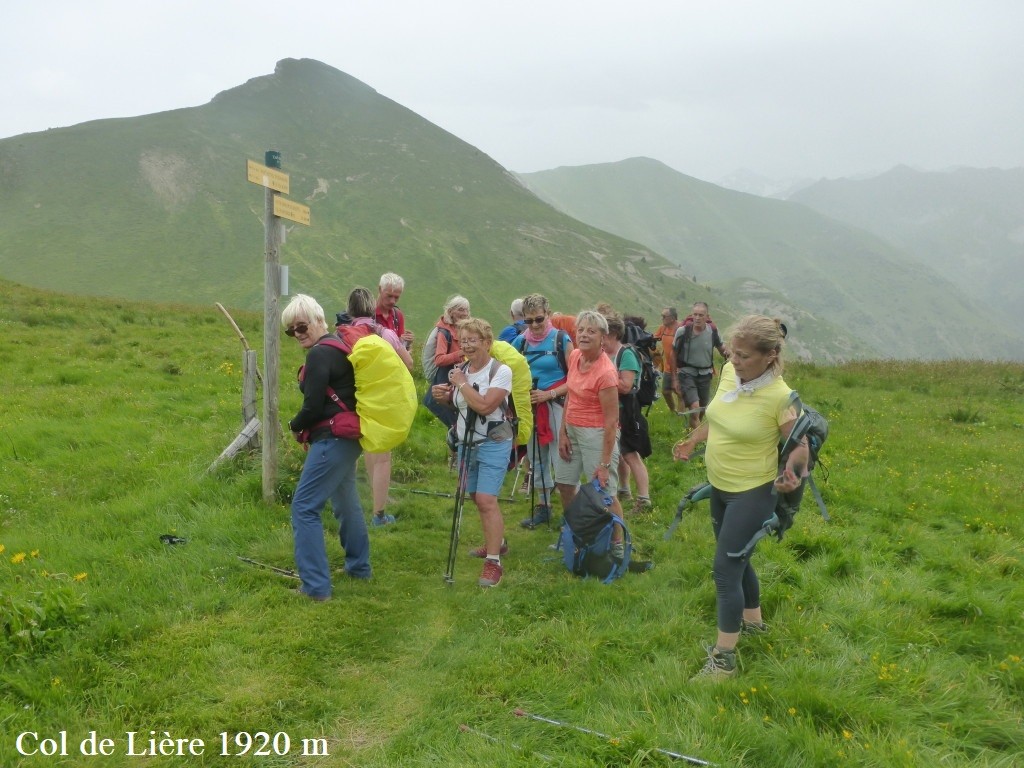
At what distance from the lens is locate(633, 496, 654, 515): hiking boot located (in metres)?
8.38

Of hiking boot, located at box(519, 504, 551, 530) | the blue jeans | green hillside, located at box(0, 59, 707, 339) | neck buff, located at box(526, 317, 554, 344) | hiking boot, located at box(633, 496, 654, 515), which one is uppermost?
green hillside, located at box(0, 59, 707, 339)

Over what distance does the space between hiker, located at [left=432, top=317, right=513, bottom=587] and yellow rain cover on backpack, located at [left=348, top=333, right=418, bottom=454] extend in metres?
0.67

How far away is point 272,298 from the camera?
7.25m

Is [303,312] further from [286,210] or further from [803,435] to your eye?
[803,435]

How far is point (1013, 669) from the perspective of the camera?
4.44 m

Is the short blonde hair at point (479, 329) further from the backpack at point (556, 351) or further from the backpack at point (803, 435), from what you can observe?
the backpack at point (803, 435)

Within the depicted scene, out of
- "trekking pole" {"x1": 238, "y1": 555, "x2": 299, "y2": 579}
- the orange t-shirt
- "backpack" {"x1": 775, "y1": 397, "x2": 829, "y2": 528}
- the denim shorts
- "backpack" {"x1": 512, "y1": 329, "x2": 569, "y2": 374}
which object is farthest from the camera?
"backpack" {"x1": 512, "y1": 329, "x2": 569, "y2": 374}

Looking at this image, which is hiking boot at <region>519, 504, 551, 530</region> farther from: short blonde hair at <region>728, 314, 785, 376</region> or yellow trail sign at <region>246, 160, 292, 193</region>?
yellow trail sign at <region>246, 160, 292, 193</region>

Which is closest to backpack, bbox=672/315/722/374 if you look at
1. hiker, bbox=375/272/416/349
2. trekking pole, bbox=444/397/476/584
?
hiker, bbox=375/272/416/349

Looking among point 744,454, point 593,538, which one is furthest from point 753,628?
point 593,538

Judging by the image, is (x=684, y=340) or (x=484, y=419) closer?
(x=484, y=419)

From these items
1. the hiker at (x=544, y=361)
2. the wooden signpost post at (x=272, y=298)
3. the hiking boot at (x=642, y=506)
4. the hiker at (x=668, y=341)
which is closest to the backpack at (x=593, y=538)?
the hiker at (x=544, y=361)

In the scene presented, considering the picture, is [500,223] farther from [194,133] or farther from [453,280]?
[194,133]

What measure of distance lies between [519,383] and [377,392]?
168cm
